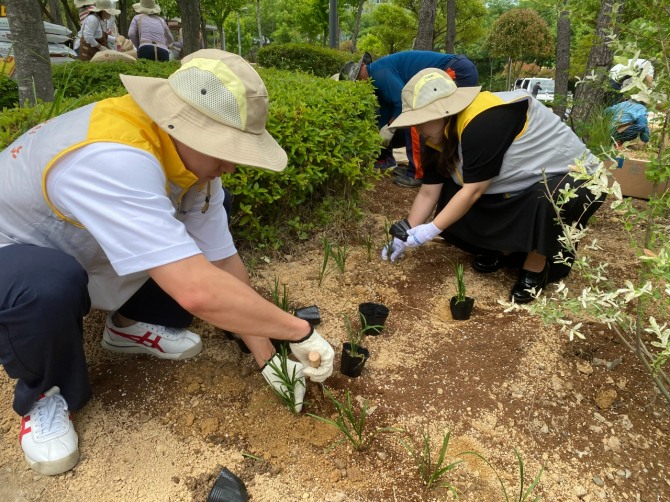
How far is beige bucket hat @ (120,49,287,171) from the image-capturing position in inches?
53.2

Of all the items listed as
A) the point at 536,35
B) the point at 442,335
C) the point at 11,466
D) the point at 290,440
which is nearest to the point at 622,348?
the point at 442,335

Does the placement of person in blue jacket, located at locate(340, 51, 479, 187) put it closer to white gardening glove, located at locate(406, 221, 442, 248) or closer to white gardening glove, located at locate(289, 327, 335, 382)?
white gardening glove, located at locate(406, 221, 442, 248)

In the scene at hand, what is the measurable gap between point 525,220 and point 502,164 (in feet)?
1.03

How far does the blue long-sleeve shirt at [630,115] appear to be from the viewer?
4547mm

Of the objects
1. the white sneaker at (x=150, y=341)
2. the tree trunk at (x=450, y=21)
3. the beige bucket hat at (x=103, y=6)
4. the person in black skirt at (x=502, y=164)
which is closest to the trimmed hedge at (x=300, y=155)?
the person in black skirt at (x=502, y=164)

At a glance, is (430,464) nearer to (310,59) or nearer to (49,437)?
(49,437)

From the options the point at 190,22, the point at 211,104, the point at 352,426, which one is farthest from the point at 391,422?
the point at 190,22

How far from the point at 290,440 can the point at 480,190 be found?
152 cm

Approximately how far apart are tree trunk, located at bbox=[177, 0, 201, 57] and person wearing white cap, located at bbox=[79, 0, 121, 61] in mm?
973

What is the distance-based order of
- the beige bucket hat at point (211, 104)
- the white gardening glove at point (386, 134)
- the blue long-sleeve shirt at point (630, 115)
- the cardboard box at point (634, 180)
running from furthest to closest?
the blue long-sleeve shirt at point (630, 115) < the white gardening glove at point (386, 134) < the cardboard box at point (634, 180) < the beige bucket hat at point (211, 104)

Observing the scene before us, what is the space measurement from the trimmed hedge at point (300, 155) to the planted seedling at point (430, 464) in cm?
154

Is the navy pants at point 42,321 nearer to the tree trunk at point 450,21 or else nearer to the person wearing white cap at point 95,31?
the person wearing white cap at point 95,31

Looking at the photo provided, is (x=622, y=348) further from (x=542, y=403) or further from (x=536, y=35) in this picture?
(x=536, y=35)

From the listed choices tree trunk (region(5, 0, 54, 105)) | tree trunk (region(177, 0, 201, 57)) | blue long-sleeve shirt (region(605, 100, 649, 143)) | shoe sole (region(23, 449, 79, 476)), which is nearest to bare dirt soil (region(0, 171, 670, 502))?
shoe sole (region(23, 449, 79, 476))
